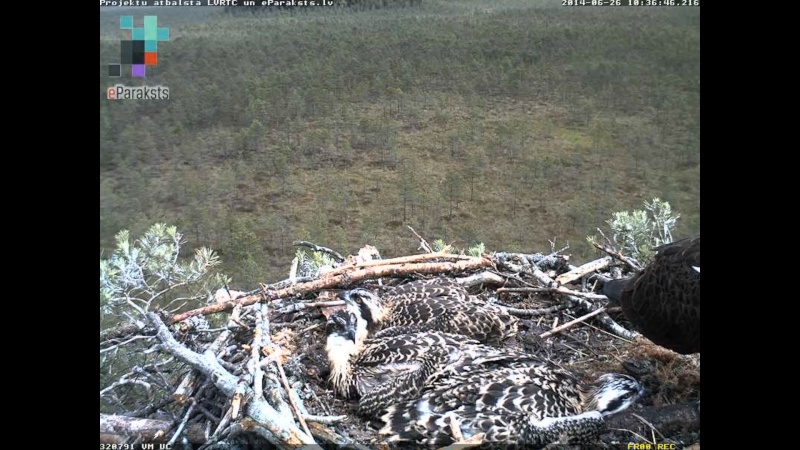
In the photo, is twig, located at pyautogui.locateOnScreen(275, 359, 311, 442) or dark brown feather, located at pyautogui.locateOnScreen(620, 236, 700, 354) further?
dark brown feather, located at pyautogui.locateOnScreen(620, 236, 700, 354)

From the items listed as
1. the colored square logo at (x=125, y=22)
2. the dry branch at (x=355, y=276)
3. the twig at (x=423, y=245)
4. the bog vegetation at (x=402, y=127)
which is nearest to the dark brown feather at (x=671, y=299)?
the bog vegetation at (x=402, y=127)

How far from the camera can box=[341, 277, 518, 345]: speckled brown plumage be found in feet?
10.2

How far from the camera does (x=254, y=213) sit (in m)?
3.09

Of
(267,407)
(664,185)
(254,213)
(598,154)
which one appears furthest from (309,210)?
(664,185)

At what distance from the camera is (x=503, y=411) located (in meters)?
2.49

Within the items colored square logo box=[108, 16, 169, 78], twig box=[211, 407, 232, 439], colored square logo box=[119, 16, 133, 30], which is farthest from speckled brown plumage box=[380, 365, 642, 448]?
colored square logo box=[119, 16, 133, 30]

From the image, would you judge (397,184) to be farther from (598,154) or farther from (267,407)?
(267,407)

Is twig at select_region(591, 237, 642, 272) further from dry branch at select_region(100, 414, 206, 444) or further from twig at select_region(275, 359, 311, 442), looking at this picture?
dry branch at select_region(100, 414, 206, 444)

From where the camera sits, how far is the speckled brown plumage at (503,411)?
8.07 ft

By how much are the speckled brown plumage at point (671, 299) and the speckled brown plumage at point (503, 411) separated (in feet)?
1.32

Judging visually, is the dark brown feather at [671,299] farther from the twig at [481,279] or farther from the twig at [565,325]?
the twig at [481,279]

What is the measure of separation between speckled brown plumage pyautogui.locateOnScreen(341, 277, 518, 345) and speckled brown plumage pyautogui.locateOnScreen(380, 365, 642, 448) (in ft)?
1.61

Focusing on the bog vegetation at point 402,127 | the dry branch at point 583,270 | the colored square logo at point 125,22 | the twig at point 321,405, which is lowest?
the twig at point 321,405

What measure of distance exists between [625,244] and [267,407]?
2.29 m
